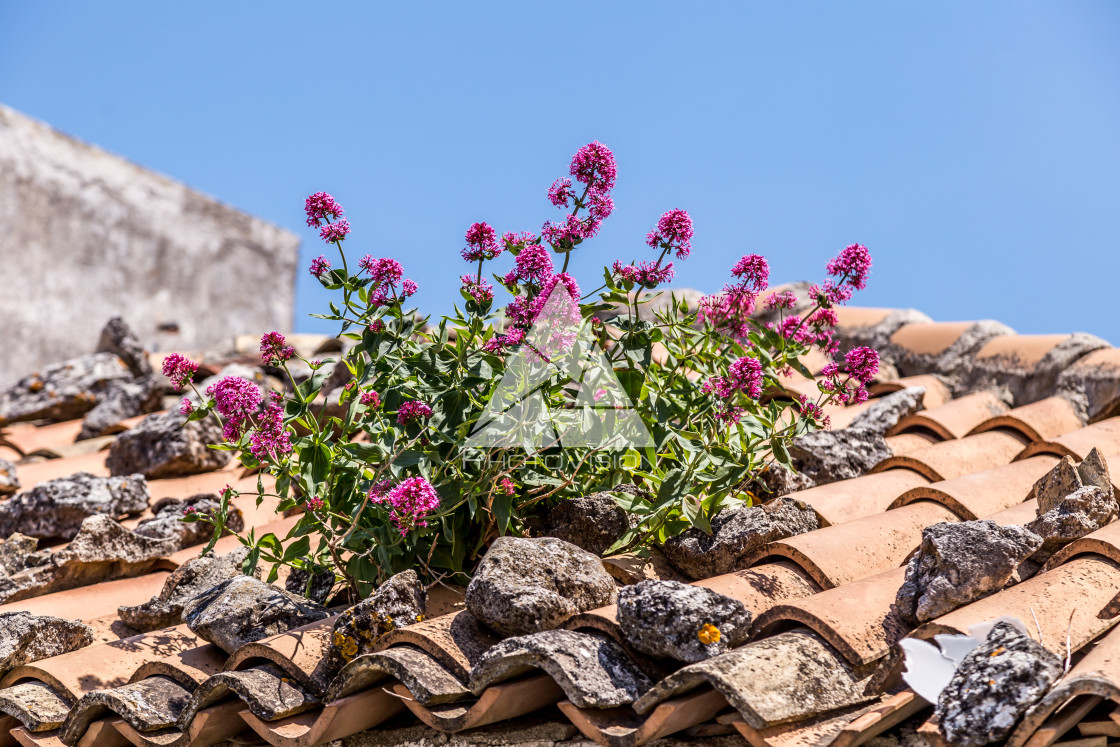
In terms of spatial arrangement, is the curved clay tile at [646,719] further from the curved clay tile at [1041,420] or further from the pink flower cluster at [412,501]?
the curved clay tile at [1041,420]

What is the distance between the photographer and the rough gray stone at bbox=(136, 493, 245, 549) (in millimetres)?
3709

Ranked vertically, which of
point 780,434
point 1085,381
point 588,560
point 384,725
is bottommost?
point 384,725

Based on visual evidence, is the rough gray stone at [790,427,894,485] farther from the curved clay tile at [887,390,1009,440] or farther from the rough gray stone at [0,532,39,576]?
the rough gray stone at [0,532,39,576]

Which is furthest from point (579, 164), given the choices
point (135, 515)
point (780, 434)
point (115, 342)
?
point (115, 342)

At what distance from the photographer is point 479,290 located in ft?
8.43

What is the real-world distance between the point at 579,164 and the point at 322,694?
1446mm

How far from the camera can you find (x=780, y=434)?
9.11ft

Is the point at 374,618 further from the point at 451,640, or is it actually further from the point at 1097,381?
the point at 1097,381

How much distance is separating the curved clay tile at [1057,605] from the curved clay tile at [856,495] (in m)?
0.73

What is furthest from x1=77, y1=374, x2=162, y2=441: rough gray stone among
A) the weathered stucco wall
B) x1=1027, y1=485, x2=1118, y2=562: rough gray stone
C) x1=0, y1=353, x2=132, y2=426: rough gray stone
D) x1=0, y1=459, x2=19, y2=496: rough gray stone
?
the weathered stucco wall

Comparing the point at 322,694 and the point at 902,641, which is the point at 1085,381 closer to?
the point at 902,641

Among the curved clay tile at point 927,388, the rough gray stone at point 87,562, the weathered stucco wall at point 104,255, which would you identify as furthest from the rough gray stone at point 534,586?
the weathered stucco wall at point 104,255

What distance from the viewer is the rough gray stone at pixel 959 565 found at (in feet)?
7.03

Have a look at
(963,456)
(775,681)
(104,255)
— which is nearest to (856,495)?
(963,456)
